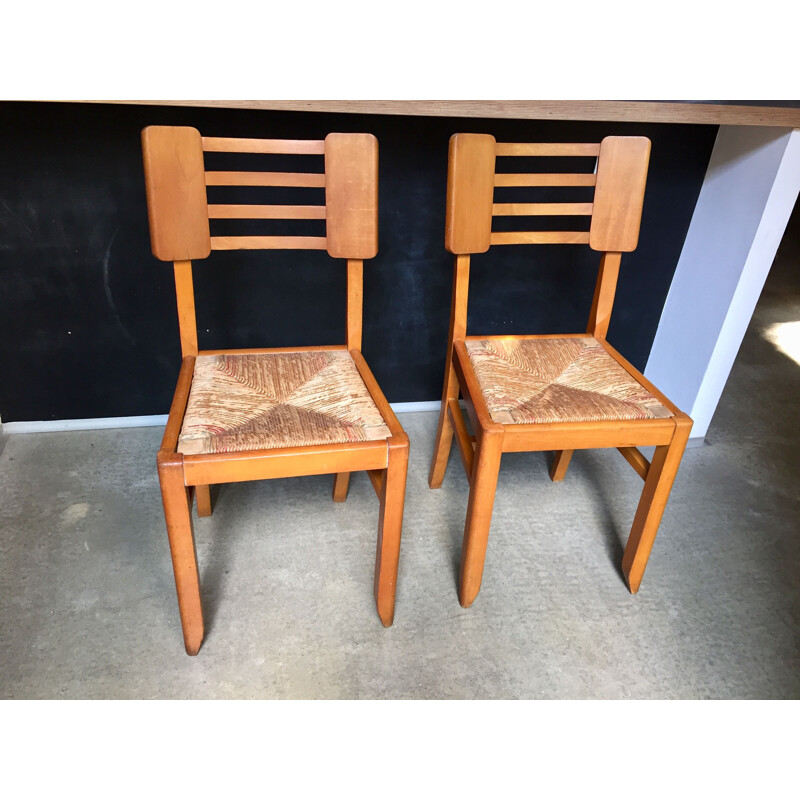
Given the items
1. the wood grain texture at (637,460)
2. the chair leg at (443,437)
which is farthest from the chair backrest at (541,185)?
the wood grain texture at (637,460)

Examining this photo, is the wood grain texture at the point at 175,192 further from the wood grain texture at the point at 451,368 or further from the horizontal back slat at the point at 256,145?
the wood grain texture at the point at 451,368

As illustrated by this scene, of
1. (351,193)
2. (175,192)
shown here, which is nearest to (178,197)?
(175,192)

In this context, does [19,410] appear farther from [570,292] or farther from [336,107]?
[570,292]

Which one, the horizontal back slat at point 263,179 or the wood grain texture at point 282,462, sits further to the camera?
the horizontal back slat at point 263,179

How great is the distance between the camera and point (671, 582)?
155 centimetres

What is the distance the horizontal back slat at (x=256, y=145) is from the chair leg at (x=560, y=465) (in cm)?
105

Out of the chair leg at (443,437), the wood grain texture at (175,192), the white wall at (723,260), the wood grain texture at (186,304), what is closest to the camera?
the wood grain texture at (175,192)

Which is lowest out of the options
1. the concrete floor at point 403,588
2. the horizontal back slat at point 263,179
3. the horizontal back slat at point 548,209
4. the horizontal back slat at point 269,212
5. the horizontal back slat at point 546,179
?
the concrete floor at point 403,588

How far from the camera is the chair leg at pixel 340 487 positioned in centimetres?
171

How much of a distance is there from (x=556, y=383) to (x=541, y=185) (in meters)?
0.45

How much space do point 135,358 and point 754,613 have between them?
1.74m

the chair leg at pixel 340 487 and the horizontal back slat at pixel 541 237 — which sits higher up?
the horizontal back slat at pixel 541 237

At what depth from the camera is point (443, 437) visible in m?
1.74

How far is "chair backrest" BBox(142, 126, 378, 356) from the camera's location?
127cm
